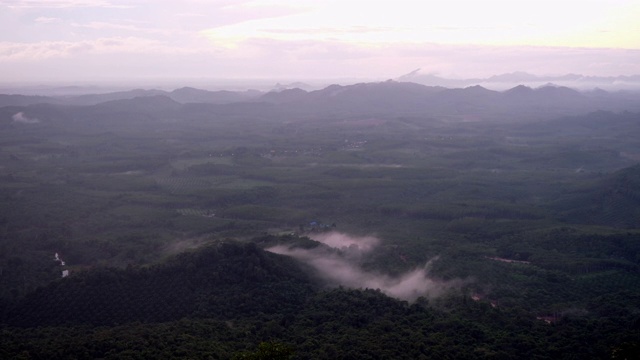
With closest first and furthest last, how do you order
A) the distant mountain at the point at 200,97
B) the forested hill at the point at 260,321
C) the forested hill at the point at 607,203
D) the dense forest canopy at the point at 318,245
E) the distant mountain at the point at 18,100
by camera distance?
the forested hill at the point at 260,321 → the dense forest canopy at the point at 318,245 → the forested hill at the point at 607,203 → the distant mountain at the point at 18,100 → the distant mountain at the point at 200,97

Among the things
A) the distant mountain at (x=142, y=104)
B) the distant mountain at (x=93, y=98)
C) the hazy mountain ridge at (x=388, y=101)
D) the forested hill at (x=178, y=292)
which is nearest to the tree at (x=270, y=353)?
the forested hill at (x=178, y=292)

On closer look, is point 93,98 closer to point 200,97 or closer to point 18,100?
point 18,100

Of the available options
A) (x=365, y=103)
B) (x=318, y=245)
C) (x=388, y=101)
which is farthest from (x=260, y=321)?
(x=388, y=101)

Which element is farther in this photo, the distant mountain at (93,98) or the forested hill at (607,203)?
the distant mountain at (93,98)

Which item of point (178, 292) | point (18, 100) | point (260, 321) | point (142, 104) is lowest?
point (260, 321)

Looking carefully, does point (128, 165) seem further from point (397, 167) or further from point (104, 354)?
point (104, 354)

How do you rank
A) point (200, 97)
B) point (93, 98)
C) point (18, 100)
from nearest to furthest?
point (18, 100), point (93, 98), point (200, 97)

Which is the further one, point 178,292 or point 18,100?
point 18,100

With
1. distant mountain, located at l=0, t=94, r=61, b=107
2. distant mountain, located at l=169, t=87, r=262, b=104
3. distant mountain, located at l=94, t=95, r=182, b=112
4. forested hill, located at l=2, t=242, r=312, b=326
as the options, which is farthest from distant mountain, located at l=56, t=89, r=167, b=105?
forested hill, located at l=2, t=242, r=312, b=326

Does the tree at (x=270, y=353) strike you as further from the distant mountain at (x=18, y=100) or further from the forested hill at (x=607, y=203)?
the distant mountain at (x=18, y=100)
